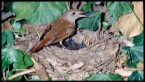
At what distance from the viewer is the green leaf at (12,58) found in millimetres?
3203

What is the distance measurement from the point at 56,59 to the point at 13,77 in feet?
2.25

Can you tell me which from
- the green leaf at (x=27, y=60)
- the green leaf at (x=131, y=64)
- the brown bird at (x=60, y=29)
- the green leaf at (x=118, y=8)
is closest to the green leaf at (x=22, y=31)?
the brown bird at (x=60, y=29)

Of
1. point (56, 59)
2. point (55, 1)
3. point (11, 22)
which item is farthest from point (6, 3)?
point (56, 59)

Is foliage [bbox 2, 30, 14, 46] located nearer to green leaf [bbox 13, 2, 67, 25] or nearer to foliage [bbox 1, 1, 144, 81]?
foliage [bbox 1, 1, 144, 81]

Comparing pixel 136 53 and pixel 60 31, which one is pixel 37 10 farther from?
pixel 60 31

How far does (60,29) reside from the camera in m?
4.29

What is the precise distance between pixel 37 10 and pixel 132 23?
42.4 inches

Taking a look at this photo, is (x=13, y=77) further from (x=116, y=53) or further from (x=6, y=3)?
(x=116, y=53)

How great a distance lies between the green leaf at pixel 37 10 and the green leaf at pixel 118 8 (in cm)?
56

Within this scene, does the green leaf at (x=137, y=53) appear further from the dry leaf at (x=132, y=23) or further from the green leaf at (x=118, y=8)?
the green leaf at (x=118, y=8)

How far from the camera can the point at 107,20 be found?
3885 millimetres

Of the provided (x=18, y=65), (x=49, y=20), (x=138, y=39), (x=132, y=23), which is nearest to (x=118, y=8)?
(x=132, y=23)

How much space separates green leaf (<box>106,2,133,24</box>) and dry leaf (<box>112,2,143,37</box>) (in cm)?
7

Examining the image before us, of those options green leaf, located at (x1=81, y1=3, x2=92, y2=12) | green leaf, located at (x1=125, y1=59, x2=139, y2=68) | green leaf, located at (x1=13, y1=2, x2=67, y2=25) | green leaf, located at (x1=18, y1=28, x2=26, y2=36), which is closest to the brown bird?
green leaf, located at (x1=81, y1=3, x2=92, y2=12)
